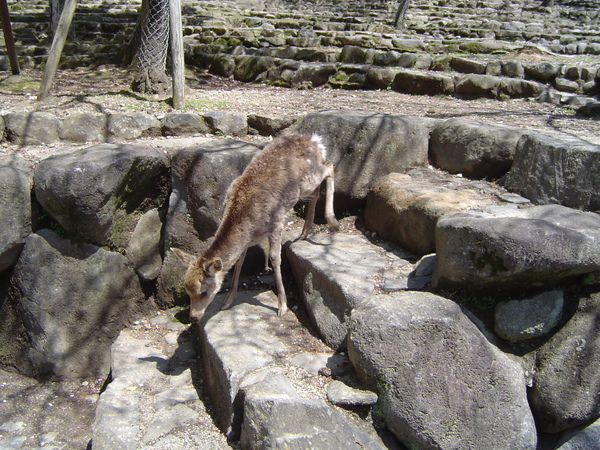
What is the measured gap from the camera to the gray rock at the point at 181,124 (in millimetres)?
6781

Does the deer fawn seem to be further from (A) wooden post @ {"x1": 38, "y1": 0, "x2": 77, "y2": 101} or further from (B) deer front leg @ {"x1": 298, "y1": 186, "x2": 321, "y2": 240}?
(A) wooden post @ {"x1": 38, "y1": 0, "x2": 77, "y2": 101}

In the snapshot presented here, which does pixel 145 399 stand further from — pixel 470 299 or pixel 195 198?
pixel 470 299

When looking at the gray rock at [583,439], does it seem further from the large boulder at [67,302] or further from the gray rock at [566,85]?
the gray rock at [566,85]

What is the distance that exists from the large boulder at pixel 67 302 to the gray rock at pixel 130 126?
1.63 metres

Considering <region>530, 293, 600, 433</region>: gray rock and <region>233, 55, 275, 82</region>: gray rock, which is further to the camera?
<region>233, 55, 275, 82</region>: gray rock

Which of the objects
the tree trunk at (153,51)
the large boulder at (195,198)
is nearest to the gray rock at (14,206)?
the large boulder at (195,198)

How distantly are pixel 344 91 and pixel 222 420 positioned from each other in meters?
6.94

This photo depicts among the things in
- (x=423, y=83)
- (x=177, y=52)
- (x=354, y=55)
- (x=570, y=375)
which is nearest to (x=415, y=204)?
(x=570, y=375)

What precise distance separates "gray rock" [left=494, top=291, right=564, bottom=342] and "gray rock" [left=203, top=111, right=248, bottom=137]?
165 inches

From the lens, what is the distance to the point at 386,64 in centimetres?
1059

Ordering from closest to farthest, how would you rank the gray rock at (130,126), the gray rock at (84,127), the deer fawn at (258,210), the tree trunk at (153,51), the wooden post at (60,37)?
the deer fawn at (258,210) → the gray rock at (84,127) → the gray rock at (130,126) → the wooden post at (60,37) → the tree trunk at (153,51)

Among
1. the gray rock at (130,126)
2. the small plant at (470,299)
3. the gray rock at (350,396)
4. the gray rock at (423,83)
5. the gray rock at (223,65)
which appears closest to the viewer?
the gray rock at (350,396)

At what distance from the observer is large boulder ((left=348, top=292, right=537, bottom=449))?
12.5 feet

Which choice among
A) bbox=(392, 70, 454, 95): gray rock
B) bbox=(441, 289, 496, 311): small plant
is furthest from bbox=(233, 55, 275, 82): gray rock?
bbox=(441, 289, 496, 311): small plant
